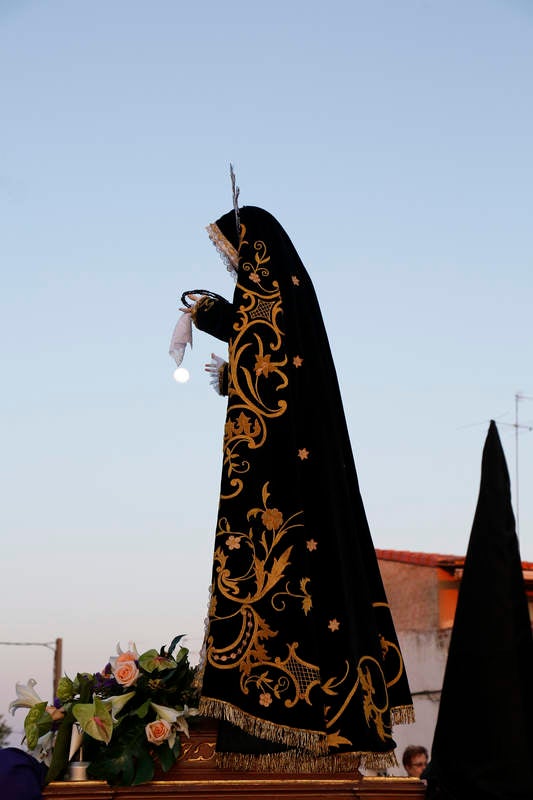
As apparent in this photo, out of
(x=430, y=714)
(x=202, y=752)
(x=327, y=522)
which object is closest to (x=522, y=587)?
(x=327, y=522)

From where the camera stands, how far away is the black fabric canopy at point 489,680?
3740mm

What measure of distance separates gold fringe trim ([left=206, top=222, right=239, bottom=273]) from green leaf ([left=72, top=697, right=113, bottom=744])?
8.29 feet

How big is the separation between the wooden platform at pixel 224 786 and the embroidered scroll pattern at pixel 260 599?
14.0 inches

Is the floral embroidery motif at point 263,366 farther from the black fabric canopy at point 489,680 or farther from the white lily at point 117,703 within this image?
the white lily at point 117,703

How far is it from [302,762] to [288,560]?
0.95m

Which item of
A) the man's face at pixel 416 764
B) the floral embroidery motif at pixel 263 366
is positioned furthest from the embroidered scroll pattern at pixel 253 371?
the man's face at pixel 416 764

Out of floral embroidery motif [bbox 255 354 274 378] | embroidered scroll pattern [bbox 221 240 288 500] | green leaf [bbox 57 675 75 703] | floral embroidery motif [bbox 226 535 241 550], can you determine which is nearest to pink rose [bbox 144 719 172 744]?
green leaf [bbox 57 675 75 703]

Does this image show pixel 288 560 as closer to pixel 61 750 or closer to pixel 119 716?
pixel 119 716

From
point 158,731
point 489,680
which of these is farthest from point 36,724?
point 489,680

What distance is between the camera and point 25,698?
5.19 meters

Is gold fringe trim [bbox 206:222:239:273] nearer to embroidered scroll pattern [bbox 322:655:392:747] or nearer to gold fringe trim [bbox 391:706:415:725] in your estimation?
embroidered scroll pattern [bbox 322:655:392:747]

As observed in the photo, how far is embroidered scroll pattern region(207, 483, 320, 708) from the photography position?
475cm

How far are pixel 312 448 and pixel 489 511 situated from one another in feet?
4.49

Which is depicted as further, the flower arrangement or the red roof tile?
the red roof tile
